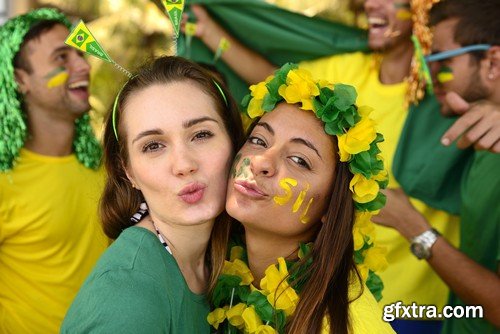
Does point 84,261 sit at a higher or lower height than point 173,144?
lower

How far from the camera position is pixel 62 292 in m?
3.23

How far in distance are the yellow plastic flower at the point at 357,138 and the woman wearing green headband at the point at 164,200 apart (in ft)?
1.23

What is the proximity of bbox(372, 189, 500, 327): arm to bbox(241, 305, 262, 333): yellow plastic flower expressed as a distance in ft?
3.39

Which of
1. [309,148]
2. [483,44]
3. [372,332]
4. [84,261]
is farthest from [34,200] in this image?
[483,44]

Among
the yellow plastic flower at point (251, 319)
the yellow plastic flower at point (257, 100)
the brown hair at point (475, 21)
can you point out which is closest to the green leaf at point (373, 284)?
the yellow plastic flower at point (251, 319)

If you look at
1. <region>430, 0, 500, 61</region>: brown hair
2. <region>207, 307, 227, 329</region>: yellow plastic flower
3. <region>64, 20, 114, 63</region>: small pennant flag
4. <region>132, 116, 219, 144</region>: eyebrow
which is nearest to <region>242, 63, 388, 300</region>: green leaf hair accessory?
<region>132, 116, 219, 144</region>: eyebrow

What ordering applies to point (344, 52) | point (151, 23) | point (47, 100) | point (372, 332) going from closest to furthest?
1. point (372, 332)
2. point (47, 100)
3. point (344, 52)
4. point (151, 23)

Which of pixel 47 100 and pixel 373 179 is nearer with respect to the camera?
pixel 373 179

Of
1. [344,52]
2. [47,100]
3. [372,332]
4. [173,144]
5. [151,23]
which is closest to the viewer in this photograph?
[372,332]

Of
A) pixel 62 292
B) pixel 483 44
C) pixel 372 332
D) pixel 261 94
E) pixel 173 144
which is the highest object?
pixel 483 44

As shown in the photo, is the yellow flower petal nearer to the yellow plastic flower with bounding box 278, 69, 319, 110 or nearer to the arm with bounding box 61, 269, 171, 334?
the yellow plastic flower with bounding box 278, 69, 319, 110

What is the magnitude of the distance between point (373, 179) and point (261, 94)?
48 cm

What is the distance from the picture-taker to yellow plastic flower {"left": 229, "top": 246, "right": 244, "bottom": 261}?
2457 mm

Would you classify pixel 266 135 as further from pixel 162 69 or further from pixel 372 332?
pixel 372 332
